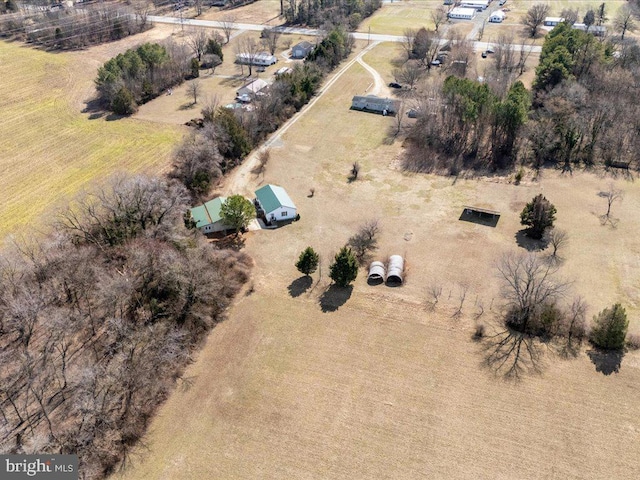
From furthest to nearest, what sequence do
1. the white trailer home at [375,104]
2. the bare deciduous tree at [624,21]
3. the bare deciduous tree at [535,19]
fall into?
the bare deciduous tree at [535,19], the bare deciduous tree at [624,21], the white trailer home at [375,104]

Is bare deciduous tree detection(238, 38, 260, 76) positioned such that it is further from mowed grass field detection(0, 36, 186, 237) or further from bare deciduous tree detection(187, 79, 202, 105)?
mowed grass field detection(0, 36, 186, 237)

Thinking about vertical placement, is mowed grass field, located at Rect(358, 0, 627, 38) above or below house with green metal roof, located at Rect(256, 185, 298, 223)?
above

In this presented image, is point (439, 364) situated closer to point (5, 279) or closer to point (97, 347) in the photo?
point (97, 347)

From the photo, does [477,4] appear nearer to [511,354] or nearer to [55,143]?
[55,143]

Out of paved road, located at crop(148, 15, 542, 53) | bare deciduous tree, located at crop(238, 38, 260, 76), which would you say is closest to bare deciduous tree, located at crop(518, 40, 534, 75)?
paved road, located at crop(148, 15, 542, 53)

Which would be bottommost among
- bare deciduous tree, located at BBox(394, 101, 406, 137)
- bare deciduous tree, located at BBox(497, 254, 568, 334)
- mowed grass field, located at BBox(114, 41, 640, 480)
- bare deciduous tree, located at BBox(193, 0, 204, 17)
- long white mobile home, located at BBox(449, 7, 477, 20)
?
Answer: mowed grass field, located at BBox(114, 41, 640, 480)

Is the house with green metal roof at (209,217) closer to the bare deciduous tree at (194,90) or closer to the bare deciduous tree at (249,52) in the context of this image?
the bare deciduous tree at (194,90)

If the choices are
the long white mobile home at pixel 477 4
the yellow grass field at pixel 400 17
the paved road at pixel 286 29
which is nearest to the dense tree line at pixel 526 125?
the paved road at pixel 286 29
